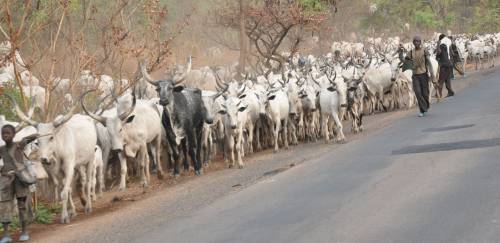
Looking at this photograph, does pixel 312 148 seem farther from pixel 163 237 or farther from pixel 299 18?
pixel 299 18

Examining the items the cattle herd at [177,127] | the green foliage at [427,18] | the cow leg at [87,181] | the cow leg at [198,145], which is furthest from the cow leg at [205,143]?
the green foliage at [427,18]

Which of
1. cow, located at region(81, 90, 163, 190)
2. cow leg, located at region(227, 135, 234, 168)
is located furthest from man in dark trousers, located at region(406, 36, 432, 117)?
cow, located at region(81, 90, 163, 190)

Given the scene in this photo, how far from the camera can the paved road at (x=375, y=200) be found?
9664 mm

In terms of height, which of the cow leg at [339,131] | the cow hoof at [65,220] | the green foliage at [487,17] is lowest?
the cow hoof at [65,220]

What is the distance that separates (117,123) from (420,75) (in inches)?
359

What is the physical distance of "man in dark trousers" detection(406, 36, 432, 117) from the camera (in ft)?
74.2

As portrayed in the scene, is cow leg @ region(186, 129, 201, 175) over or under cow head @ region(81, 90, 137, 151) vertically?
under

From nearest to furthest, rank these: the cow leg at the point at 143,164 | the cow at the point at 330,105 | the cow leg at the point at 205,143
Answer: the cow leg at the point at 143,164 → the cow leg at the point at 205,143 → the cow at the point at 330,105

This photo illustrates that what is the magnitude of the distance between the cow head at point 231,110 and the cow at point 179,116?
0.45 metres

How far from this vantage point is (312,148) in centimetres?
2058

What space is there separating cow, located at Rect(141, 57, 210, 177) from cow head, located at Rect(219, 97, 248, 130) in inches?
17.7

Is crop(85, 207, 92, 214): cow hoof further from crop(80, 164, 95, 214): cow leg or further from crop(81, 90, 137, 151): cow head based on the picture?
crop(81, 90, 137, 151): cow head

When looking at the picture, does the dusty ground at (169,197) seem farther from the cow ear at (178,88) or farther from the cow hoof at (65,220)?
the cow ear at (178,88)

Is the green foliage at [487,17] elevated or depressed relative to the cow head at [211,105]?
elevated
